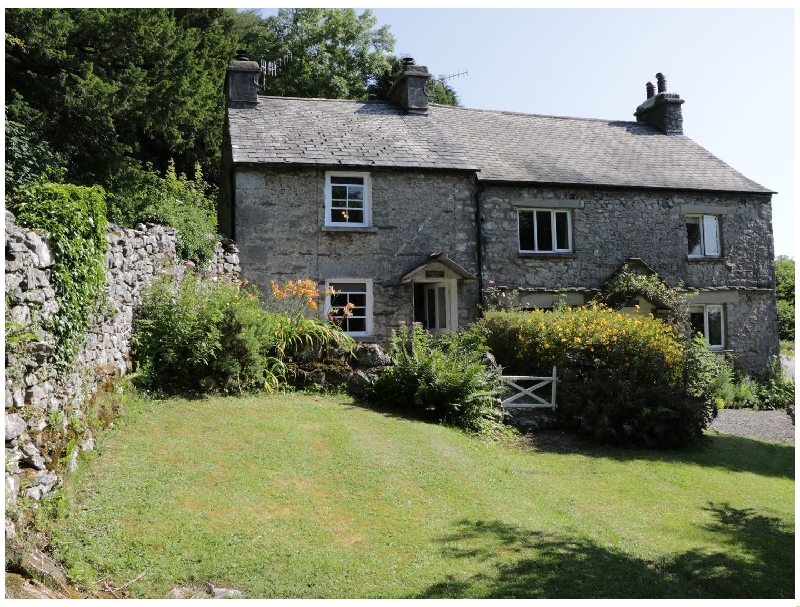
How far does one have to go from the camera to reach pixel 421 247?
53.7ft

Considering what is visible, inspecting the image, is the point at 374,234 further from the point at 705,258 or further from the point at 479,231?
the point at 705,258

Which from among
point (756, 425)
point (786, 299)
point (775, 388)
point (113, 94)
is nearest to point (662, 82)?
point (775, 388)

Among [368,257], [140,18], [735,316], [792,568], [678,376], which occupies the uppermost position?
[140,18]

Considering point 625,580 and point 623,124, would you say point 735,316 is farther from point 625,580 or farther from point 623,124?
point 625,580

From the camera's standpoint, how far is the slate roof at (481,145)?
53.4ft

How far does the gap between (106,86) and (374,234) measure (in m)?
9.84

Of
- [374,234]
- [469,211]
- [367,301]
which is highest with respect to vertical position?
[469,211]

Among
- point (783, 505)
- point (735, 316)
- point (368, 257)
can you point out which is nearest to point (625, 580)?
point (783, 505)

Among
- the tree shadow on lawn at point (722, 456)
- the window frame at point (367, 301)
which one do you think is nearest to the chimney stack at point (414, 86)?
the window frame at point (367, 301)

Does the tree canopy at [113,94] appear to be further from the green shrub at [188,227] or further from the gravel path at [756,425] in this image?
the gravel path at [756,425]

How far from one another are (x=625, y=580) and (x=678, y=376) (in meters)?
7.47

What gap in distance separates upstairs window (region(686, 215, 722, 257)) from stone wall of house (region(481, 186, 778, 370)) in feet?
0.77

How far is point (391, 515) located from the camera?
6414 millimetres

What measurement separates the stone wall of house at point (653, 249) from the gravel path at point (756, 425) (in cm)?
400
